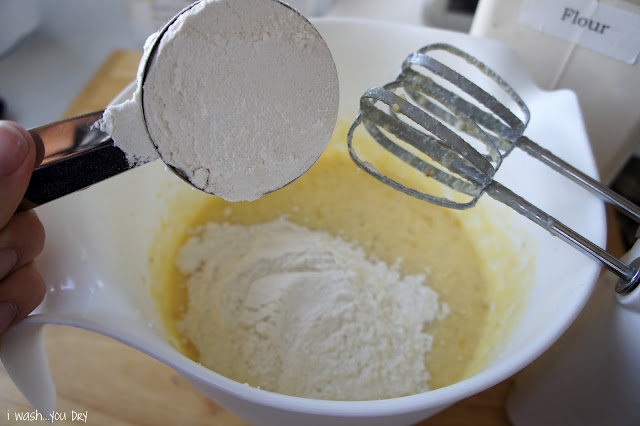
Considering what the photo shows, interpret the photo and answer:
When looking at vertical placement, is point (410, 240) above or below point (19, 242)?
below

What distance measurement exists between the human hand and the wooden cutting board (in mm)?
213

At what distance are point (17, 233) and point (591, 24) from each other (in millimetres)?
714

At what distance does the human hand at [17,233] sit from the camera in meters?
0.35

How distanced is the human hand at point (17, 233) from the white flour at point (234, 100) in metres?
0.06

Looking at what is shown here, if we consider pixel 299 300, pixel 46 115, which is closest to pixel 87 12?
pixel 46 115

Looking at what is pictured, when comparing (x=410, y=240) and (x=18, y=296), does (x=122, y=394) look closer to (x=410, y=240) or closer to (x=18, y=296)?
(x=18, y=296)

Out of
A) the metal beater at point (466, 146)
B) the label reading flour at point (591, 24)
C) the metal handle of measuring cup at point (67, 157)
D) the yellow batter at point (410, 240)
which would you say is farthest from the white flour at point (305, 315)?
the label reading flour at point (591, 24)

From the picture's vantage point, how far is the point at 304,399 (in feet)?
1.20

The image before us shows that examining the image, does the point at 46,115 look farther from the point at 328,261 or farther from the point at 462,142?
the point at 462,142

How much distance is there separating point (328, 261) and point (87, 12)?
3.54 feet

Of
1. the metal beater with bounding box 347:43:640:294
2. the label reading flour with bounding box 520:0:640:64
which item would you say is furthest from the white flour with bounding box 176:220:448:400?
the label reading flour with bounding box 520:0:640:64

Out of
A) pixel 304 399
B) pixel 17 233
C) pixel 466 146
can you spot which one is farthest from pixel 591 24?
pixel 17 233

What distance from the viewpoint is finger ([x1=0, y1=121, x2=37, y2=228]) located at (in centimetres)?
34

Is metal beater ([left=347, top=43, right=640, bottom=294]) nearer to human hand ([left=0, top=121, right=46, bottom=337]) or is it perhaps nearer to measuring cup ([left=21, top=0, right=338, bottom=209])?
measuring cup ([left=21, top=0, right=338, bottom=209])
